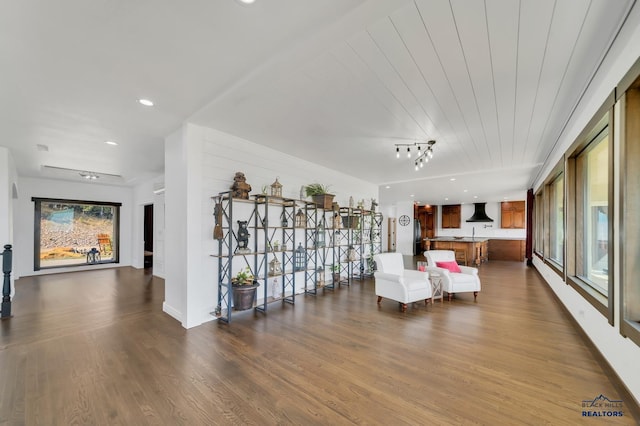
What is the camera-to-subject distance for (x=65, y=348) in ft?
9.43

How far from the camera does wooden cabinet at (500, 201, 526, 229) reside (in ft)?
36.9

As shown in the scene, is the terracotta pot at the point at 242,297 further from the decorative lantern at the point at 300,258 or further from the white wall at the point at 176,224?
the decorative lantern at the point at 300,258

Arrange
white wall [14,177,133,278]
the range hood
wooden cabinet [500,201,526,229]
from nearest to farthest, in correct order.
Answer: white wall [14,177,133,278]
wooden cabinet [500,201,526,229]
the range hood

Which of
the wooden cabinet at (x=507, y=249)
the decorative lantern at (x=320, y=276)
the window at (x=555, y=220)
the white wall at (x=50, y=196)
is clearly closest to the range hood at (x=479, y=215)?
the wooden cabinet at (x=507, y=249)

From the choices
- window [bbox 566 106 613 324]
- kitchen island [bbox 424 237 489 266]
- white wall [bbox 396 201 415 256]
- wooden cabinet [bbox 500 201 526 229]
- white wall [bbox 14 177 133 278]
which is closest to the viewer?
window [bbox 566 106 613 324]

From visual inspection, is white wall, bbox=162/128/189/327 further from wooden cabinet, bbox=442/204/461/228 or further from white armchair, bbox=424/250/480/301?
wooden cabinet, bbox=442/204/461/228

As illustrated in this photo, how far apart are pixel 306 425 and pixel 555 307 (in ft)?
15.1

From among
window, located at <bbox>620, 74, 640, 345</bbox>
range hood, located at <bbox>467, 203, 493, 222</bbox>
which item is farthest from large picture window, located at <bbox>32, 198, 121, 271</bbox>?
range hood, located at <bbox>467, 203, 493, 222</bbox>

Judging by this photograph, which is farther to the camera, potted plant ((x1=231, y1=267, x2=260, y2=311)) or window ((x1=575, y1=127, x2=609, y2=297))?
potted plant ((x1=231, y1=267, x2=260, y2=311))

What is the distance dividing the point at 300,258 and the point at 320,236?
858 millimetres

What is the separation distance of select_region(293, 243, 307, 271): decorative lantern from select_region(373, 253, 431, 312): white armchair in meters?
1.33

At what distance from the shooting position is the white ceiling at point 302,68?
5.64ft

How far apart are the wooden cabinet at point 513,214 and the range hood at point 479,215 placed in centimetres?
56

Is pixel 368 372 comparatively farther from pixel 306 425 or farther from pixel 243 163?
pixel 243 163
